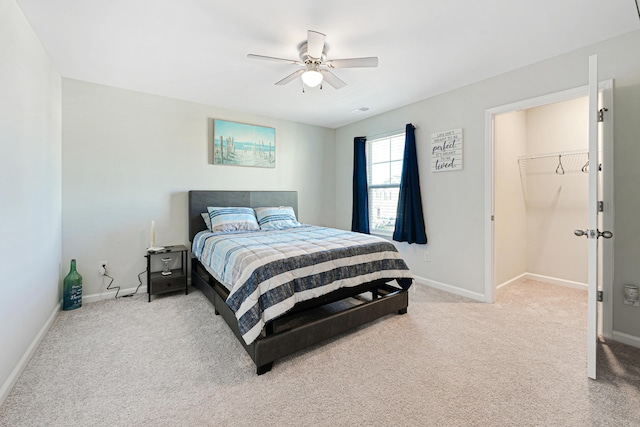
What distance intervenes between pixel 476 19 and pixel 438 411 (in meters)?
2.61

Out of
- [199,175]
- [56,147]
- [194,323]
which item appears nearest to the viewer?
[194,323]

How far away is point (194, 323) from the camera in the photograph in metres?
2.60

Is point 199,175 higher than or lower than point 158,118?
lower

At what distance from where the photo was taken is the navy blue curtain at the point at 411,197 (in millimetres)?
3686

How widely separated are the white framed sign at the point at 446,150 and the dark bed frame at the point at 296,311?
Answer: 1674 mm

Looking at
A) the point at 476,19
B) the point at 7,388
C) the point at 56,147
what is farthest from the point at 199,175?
the point at 476,19

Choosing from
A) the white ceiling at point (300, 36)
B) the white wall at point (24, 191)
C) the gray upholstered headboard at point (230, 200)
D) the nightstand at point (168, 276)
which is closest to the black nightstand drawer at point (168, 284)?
the nightstand at point (168, 276)

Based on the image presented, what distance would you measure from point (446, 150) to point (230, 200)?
9.83ft

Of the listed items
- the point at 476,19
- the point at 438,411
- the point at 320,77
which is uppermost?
the point at 476,19

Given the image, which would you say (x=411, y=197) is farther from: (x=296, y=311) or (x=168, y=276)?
(x=168, y=276)

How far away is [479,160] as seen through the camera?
311 cm

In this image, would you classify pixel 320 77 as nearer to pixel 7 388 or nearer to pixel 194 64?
pixel 194 64

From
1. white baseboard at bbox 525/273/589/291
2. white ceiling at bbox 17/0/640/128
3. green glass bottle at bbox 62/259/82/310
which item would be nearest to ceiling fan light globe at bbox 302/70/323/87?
white ceiling at bbox 17/0/640/128

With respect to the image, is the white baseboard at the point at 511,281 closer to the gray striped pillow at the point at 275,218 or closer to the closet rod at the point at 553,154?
the closet rod at the point at 553,154
